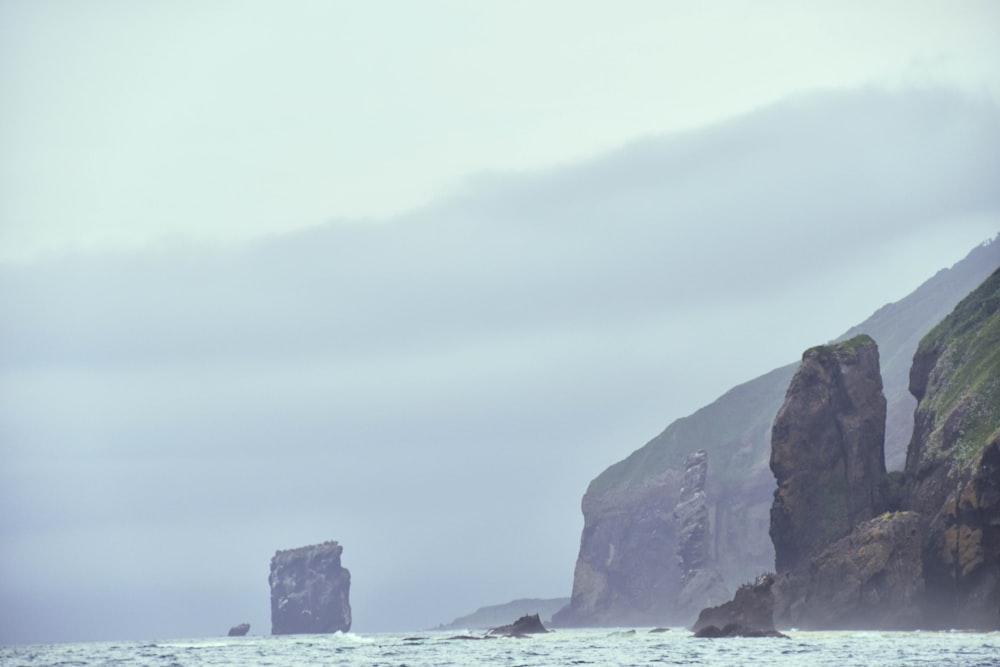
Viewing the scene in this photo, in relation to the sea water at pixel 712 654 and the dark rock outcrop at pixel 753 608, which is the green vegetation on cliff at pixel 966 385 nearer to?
the dark rock outcrop at pixel 753 608

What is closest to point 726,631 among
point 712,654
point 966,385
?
point 966,385

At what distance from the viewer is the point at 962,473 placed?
149625 millimetres

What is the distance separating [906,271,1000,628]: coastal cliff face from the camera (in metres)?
139

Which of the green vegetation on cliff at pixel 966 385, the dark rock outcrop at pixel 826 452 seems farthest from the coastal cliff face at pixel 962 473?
the dark rock outcrop at pixel 826 452

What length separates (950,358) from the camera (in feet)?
608

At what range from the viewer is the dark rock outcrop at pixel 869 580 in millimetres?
159125

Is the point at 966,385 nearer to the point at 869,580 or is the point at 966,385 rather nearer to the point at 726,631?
the point at 869,580

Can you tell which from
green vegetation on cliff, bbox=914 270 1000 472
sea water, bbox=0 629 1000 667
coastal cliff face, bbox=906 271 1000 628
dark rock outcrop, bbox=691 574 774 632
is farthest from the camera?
dark rock outcrop, bbox=691 574 774 632

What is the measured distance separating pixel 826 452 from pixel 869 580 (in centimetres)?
2717

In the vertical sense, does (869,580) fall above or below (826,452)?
below

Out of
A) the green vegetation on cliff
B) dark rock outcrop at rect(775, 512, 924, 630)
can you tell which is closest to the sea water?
dark rock outcrop at rect(775, 512, 924, 630)

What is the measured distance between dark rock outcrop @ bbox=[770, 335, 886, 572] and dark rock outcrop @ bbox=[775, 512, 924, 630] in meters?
7.94

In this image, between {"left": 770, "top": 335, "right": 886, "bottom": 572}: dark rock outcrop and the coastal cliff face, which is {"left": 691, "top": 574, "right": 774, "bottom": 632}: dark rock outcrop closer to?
{"left": 770, "top": 335, "right": 886, "bottom": 572}: dark rock outcrop

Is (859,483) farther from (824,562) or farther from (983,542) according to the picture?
(983,542)
